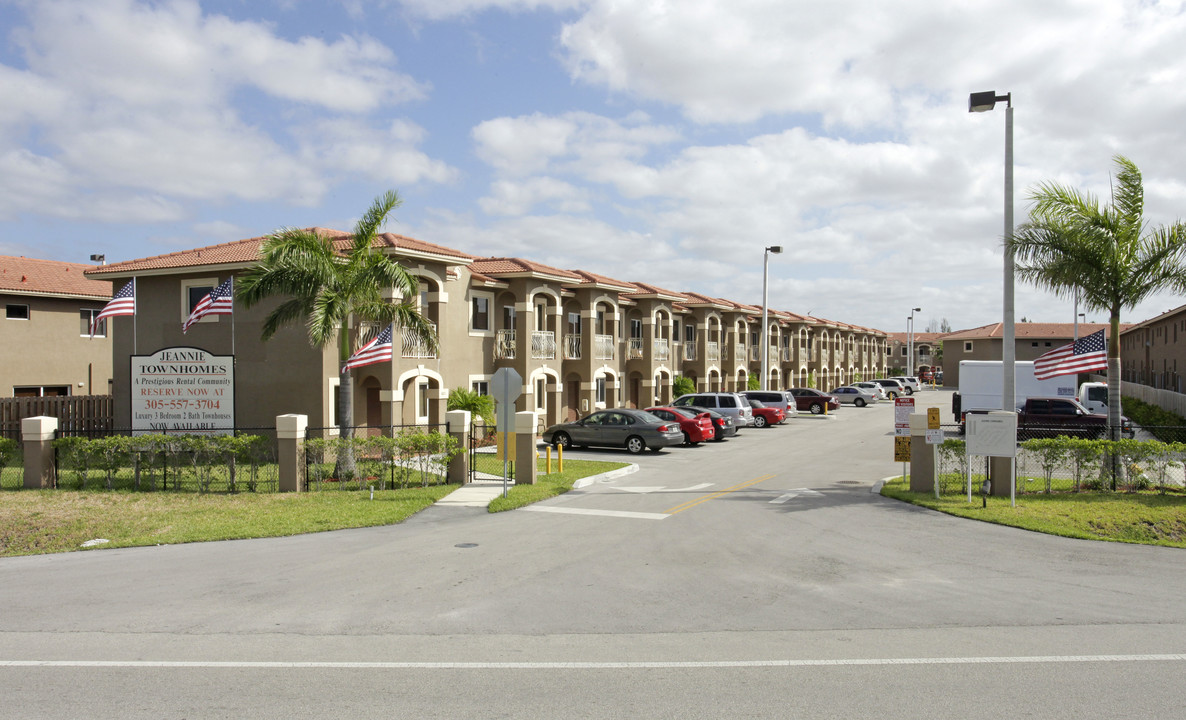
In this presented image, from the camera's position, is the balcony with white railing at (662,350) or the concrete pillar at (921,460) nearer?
the concrete pillar at (921,460)

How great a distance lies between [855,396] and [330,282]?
47.8 m

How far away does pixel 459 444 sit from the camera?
18.0m

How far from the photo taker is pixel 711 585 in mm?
9570

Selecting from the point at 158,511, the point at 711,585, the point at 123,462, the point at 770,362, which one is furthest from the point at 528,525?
the point at 770,362

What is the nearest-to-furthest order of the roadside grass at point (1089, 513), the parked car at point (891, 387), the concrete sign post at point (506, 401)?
the roadside grass at point (1089, 513) → the concrete sign post at point (506, 401) → the parked car at point (891, 387)

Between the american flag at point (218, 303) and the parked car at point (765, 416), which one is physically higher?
the american flag at point (218, 303)

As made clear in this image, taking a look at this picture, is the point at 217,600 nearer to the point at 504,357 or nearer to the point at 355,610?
the point at 355,610

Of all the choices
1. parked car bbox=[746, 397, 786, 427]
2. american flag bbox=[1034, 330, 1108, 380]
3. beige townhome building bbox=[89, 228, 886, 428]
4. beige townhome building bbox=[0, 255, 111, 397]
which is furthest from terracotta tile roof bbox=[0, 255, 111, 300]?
american flag bbox=[1034, 330, 1108, 380]

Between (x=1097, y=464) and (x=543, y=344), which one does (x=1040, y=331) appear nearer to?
(x=543, y=344)

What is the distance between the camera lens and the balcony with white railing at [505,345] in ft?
99.6

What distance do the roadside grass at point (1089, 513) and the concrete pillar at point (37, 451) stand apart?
58.4 ft

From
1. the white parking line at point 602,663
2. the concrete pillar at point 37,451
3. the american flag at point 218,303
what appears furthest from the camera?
the american flag at point 218,303

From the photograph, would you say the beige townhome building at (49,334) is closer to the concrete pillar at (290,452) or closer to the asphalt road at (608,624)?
the concrete pillar at (290,452)

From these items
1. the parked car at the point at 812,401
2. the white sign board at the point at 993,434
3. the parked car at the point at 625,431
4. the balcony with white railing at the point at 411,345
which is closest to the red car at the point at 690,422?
the parked car at the point at 625,431
